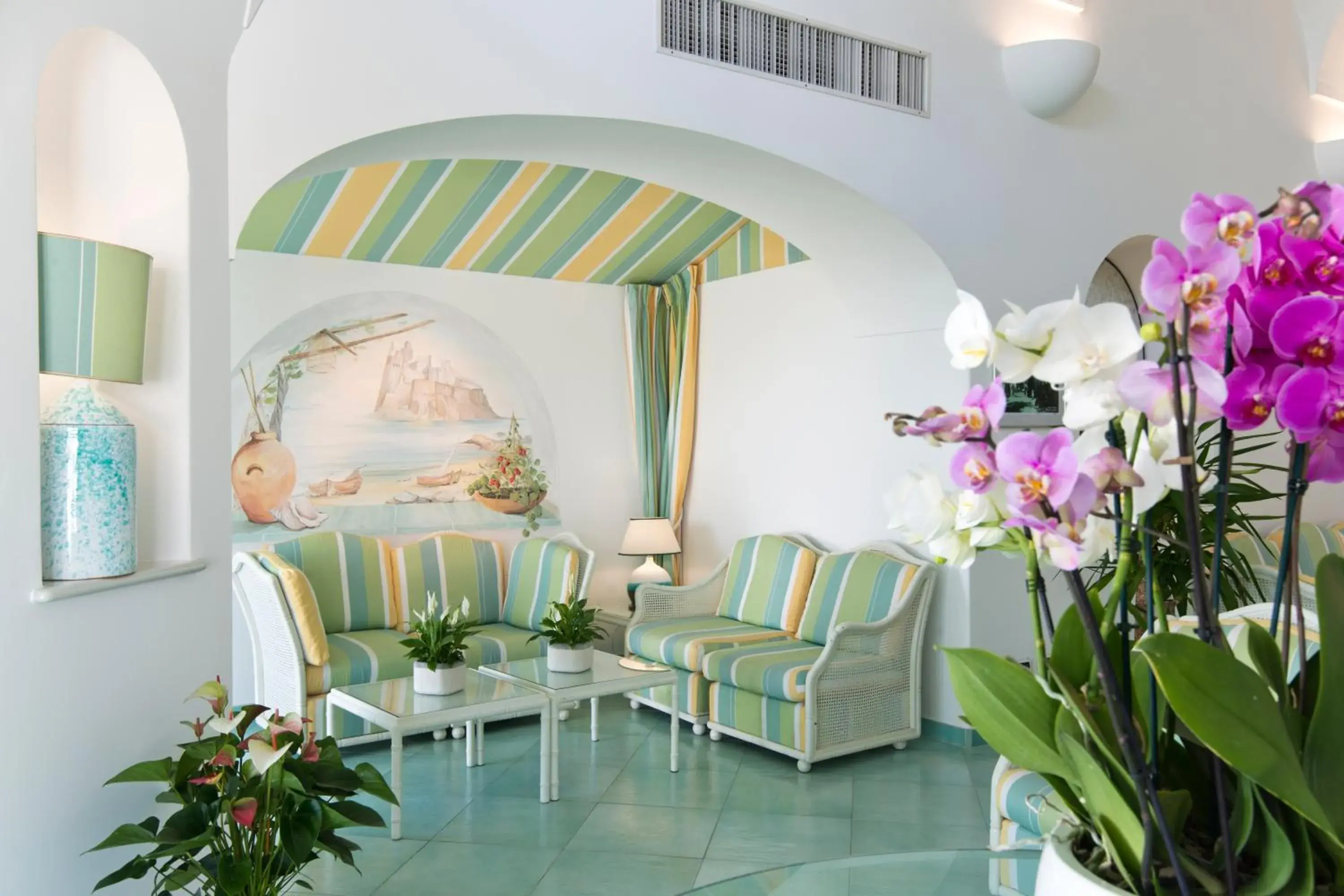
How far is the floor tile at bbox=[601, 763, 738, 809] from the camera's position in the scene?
4398 mm

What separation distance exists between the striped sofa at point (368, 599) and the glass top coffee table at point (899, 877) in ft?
11.3

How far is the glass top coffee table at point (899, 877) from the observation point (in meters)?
1.72

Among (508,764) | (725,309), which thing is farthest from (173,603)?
(725,309)

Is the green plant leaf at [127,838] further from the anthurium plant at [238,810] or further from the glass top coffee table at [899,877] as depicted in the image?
the glass top coffee table at [899,877]

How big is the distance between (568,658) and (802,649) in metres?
1.21

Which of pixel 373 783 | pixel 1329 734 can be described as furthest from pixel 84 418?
pixel 1329 734

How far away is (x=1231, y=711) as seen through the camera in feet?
2.30

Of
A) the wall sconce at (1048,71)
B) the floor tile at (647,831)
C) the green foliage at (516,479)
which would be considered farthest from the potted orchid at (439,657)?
the wall sconce at (1048,71)

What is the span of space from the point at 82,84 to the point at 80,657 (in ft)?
3.89

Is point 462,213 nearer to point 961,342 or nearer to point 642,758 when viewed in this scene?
point 642,758

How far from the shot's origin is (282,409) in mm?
5633

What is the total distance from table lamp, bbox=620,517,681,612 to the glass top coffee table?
454 centimetres

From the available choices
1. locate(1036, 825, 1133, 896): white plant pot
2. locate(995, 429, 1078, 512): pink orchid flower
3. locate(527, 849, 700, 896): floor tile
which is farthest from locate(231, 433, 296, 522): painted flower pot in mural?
locate(995, 429, 1078, 512): pink orchid flower

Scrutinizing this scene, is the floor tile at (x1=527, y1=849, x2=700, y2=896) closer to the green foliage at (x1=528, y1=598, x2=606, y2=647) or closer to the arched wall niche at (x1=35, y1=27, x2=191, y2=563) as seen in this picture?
the green foliage at (x1=528, y1=598, x2=606, y2=647)
